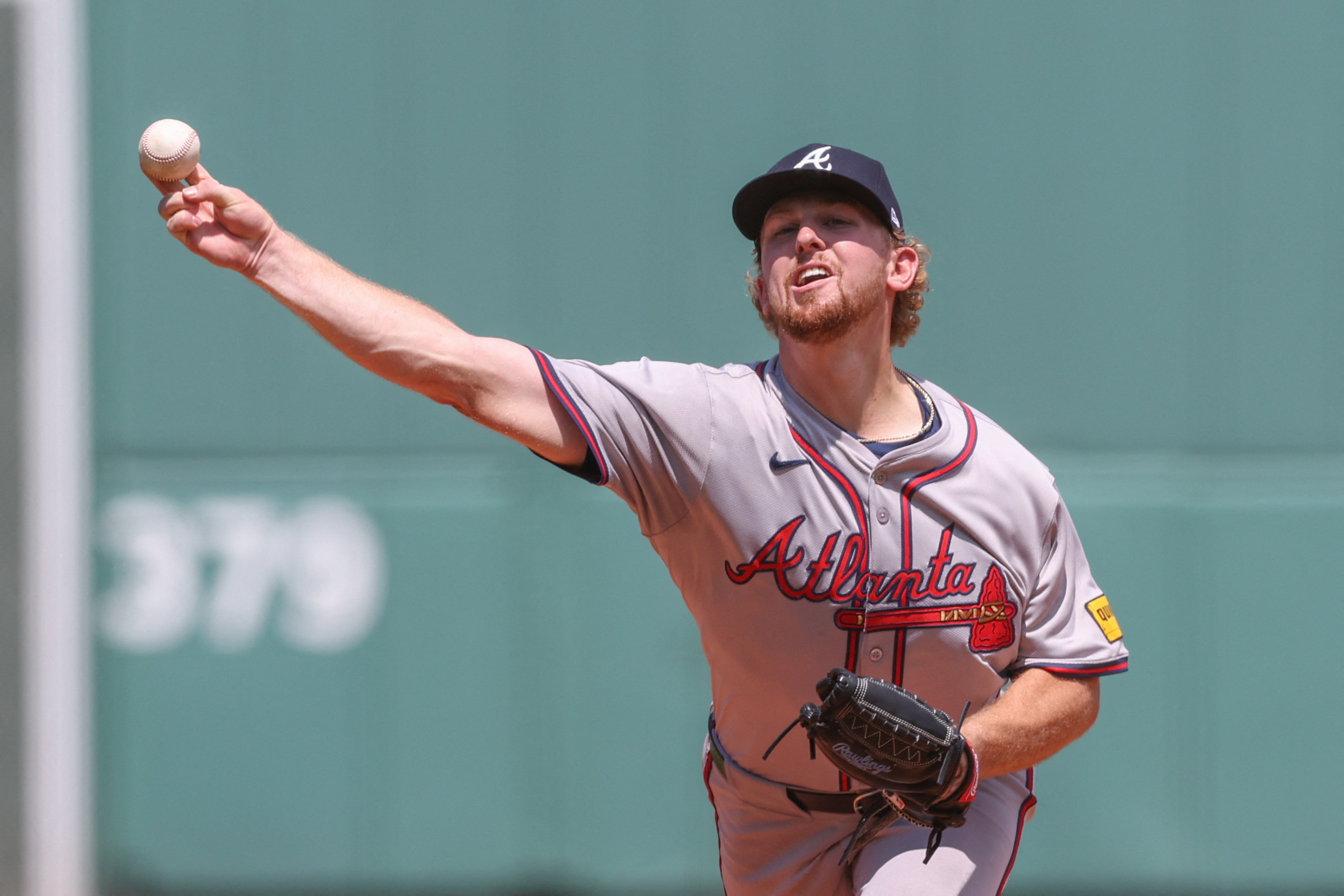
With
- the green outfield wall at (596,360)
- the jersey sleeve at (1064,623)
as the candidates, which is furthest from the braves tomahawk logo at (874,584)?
the green outfield wall at (596,360)

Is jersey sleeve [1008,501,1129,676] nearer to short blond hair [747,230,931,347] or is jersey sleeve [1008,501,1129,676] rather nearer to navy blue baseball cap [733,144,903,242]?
short blond hair [747,230,931,347]

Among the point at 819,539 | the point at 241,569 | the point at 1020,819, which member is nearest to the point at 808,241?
the point at 819,539

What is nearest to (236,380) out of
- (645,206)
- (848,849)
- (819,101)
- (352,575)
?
(352,575)

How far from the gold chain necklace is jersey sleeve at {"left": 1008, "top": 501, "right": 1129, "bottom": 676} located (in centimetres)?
31

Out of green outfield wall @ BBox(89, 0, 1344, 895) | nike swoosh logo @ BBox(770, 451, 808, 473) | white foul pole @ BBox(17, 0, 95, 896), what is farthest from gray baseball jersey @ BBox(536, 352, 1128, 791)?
white foul pole @ BBox(17, 0, 95, 896)

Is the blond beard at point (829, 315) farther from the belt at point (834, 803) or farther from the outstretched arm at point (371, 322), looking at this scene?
the belt at point (834, 803)

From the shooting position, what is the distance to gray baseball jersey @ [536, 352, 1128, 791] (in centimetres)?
232

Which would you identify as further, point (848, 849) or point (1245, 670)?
point (1245, 670)

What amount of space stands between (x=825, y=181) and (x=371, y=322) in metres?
0.99

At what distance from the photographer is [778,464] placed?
2.35 m

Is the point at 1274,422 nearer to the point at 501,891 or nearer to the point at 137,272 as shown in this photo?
the point at 501,891

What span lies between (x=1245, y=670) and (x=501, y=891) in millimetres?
2554

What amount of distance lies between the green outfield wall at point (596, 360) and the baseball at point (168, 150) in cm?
203

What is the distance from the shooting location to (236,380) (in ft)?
13.1
